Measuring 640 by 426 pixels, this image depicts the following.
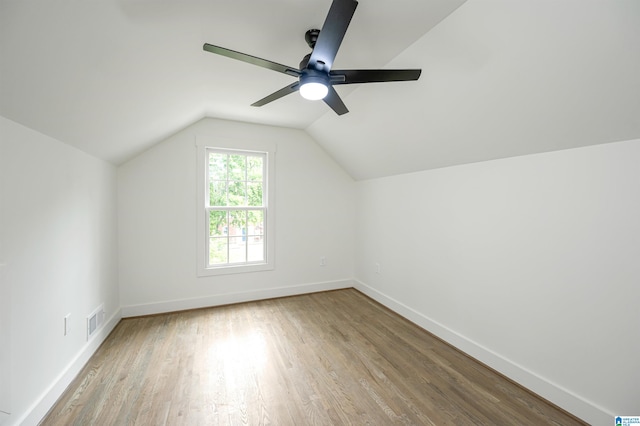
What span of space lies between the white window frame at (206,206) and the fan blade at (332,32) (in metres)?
2.43

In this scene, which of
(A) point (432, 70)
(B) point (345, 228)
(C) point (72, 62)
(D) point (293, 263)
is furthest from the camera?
(B) point (345, 228)

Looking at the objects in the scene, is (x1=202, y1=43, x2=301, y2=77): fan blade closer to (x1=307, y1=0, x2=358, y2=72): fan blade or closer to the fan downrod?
(x1=307, y1=0, x2=358, y2=72): fan blade

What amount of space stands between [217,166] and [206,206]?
57 cm

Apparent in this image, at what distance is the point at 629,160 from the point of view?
1.54 meters

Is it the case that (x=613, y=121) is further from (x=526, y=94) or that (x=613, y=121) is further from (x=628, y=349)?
(x=628, y=349)

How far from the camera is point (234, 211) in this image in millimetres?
3746

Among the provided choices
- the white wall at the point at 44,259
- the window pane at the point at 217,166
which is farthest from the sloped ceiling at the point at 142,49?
the window pane at the point at 217,166

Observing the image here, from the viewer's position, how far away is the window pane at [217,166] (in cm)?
362

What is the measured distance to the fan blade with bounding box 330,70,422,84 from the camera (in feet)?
5.05

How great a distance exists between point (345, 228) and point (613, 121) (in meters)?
3.19

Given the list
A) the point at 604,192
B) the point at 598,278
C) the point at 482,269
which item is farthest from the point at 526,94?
the point at 482,269
